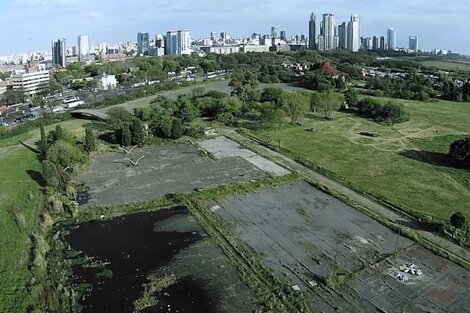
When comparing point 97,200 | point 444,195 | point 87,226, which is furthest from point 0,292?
point 444,195

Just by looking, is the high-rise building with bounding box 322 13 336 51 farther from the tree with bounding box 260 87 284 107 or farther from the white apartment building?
the tree with bounding box 260 87 284 107

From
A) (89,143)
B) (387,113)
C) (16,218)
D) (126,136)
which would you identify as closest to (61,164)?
(89,143)

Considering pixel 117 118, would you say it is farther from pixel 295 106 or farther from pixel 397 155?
pixel 397 155

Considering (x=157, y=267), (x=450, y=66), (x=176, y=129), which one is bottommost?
(x=157, y=267)

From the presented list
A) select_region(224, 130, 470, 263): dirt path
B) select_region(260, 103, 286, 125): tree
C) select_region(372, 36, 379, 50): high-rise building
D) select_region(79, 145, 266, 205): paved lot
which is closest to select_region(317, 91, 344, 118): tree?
select_region(260, 103, 286, 125): tree

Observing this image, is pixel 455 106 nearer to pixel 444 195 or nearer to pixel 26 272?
pixel 444 195

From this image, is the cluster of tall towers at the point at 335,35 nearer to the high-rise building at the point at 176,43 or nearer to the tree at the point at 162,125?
the high-rise building at the point at 176,43
